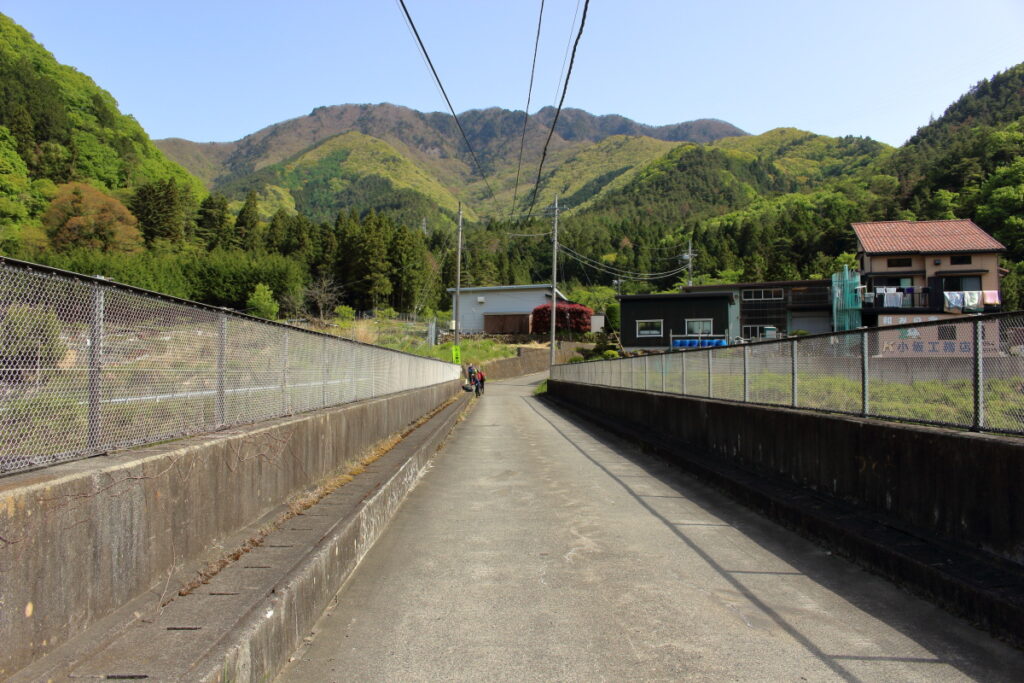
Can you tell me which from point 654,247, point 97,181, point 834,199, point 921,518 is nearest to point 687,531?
point 921,518

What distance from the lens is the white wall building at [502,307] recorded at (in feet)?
297

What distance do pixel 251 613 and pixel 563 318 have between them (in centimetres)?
8190

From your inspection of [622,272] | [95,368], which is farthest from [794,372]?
[622,272]

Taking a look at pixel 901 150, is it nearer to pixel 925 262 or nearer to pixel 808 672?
pixel 925 262

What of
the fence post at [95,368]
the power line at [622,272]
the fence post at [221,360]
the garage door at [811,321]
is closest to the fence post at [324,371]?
the fence post at [221,360]

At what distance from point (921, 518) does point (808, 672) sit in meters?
2.76

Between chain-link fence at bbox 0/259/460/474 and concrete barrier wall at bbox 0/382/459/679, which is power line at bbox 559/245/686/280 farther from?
concrete barrier wall at bbox 0/382/459/679

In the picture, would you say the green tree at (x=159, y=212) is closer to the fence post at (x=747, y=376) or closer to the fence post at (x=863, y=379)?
the fence post at (x=747, y=376)

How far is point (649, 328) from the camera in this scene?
65.7m

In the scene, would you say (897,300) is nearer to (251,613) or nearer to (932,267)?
(932,267)

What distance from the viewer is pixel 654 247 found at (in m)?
146

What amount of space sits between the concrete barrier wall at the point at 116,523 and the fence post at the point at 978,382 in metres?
5.85

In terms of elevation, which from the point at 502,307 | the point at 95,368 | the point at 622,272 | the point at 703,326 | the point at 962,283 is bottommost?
the point at 95,368

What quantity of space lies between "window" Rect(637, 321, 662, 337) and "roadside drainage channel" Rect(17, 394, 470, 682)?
60110mm
